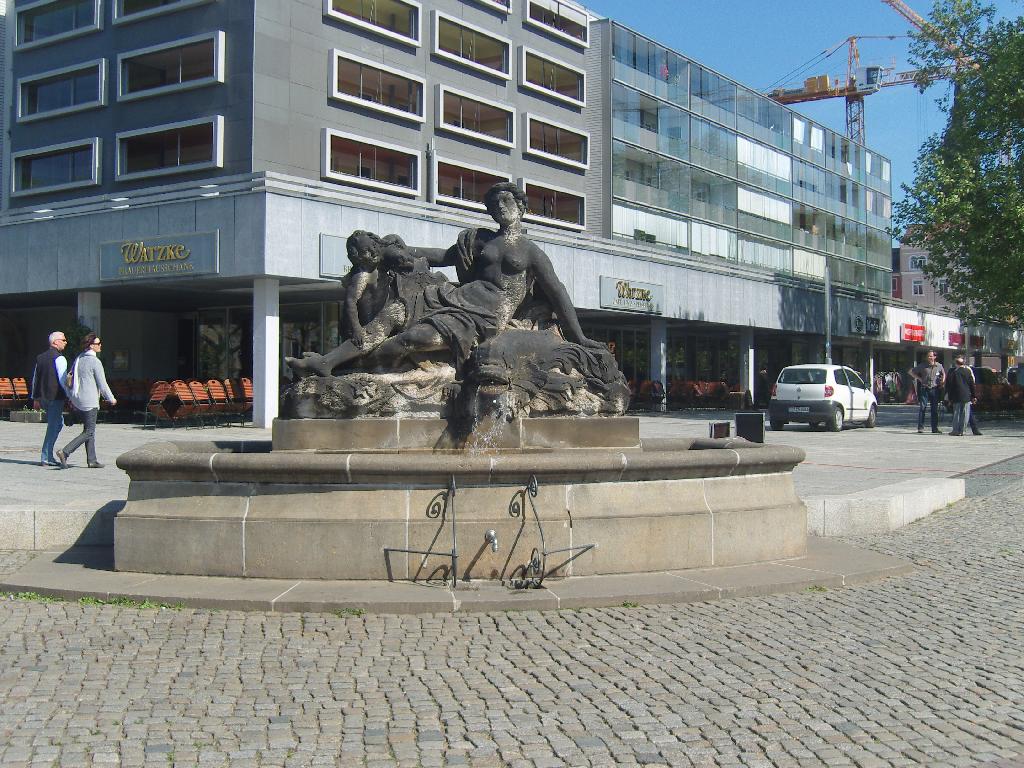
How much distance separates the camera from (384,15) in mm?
36406

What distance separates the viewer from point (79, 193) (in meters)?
35.9

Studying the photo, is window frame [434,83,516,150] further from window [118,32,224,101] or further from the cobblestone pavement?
the cobblestone pavement

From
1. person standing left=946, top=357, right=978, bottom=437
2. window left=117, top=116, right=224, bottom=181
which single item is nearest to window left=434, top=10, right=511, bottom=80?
window left=117, top=116, right=224, bottom=181

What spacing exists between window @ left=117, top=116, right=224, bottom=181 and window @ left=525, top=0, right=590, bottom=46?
15565mm

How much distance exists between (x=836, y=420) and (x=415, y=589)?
21965 mm

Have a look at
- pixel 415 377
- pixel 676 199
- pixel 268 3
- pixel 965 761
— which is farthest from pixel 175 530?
pixel 676 199

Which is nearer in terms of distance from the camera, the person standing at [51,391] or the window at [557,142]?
the person standing at [51,391]

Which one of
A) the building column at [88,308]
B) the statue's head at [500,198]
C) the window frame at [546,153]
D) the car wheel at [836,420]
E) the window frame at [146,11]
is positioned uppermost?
the window frame at [146,11]

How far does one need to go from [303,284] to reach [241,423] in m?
4.01

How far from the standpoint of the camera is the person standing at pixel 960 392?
82.2ft

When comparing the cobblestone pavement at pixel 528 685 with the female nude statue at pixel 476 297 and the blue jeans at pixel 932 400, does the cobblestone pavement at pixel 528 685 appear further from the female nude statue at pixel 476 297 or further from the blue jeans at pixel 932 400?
the blue jeans at pixel 932 400

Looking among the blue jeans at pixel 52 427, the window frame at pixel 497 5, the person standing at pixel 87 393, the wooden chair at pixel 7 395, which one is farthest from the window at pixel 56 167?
the person standing at pixel 87 393

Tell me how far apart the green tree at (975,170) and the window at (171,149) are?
22.4 metres

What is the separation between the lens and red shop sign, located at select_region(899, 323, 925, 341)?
56250 millimetres
